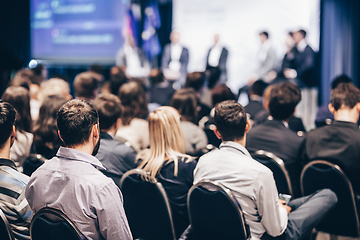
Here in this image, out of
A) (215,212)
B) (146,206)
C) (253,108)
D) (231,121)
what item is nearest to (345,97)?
(231,121)

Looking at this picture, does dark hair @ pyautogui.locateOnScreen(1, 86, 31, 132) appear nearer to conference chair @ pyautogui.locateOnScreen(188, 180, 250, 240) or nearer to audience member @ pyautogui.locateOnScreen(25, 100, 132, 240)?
audience member @ pyautogui.locateOnScreen(25, 100, 132, 240)

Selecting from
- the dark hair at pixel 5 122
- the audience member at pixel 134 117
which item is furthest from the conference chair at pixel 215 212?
the audience member at pixel 134 117

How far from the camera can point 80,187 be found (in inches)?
56.4

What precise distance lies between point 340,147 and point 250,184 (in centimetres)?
109

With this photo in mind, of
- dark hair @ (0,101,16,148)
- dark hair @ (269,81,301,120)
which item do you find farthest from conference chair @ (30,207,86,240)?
dark hair @ (269,81,301,120)

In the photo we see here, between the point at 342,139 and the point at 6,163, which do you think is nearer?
the point at 6,163

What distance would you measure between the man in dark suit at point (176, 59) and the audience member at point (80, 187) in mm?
6823

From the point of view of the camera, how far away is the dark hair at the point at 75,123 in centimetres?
153

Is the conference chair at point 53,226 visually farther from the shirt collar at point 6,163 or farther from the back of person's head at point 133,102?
the back of person's head at point 133,102

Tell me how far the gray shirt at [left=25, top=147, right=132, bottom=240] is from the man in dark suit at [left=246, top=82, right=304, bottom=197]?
1575mm

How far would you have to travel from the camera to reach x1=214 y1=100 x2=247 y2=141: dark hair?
1.97 m

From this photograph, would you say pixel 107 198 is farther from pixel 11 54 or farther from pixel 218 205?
pixel 11 54

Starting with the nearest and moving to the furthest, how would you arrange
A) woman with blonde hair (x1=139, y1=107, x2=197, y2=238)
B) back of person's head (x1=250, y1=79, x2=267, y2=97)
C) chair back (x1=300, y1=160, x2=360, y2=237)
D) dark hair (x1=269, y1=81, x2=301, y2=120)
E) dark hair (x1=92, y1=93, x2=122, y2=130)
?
woman with blonde hair (x1=139, y1=107, x2=197, y2=238) → chair back (x1=300, y1=160, x2=360, y2=237) → dark hair (x1=92, y1=93, x2=122, y2=130) → dark hair (x1=269, y1=81, x2=301, y2=120) → back of person's head (x1=250, y1=79, x2=267, y2=97)

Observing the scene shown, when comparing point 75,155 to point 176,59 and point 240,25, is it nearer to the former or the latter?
point 176,59
